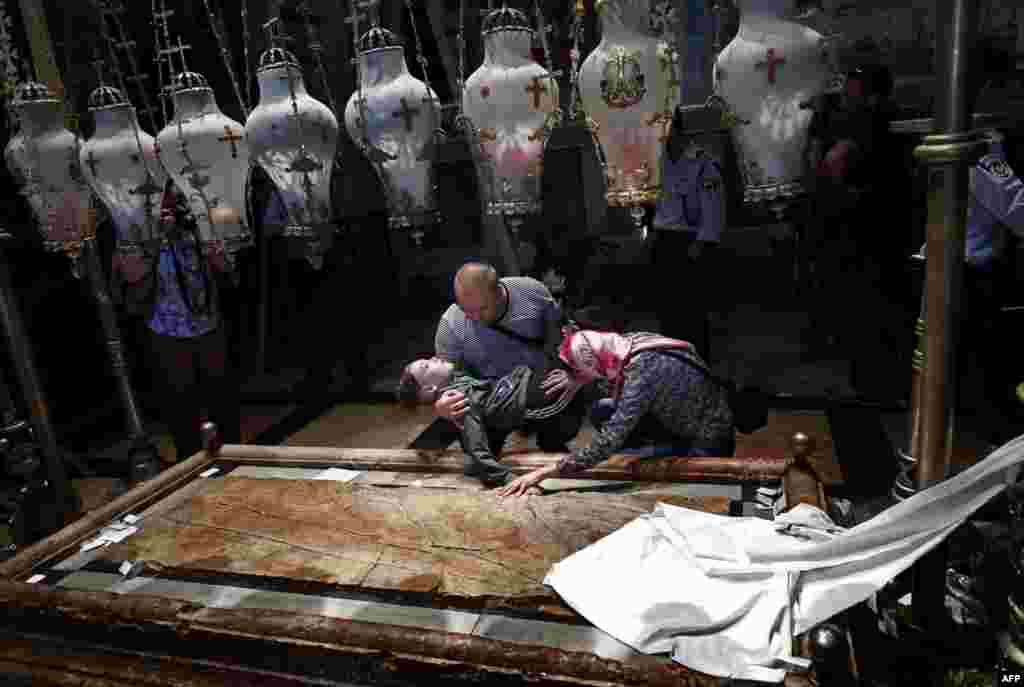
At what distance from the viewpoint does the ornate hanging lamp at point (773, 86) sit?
63.3 inches

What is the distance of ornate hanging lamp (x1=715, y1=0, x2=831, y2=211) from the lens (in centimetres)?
161

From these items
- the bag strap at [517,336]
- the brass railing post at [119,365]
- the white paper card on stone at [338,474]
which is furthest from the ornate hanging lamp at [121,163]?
the brass railing post at [119,365]

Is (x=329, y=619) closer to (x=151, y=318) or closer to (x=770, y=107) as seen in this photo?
(x=770, y=107)

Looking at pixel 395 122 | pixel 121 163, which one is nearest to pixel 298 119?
pixel 395 122

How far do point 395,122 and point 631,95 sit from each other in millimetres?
646

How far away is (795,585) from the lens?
2.00 m

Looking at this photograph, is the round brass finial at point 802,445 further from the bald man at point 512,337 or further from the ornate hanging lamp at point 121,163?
the ornate hanging lamp at point 121,163

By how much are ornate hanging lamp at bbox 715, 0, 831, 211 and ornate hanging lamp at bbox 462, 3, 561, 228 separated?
0.46m

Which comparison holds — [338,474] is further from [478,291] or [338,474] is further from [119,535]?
[478,291]

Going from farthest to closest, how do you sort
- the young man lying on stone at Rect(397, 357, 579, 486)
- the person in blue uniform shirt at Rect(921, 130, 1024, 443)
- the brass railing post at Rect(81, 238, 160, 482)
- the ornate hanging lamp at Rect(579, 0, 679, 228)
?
the brass railing post at Rect(81, 238, 160, 482) → the young man lying on stone at Rect(397, 357, 579, 486) → the person in blue uniform shirt at Rect(921, 130, 1024, 443) → the ornate hanging lamp at Rect(579, 0, 679, 228)

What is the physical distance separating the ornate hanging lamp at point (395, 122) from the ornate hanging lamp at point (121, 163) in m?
0.87

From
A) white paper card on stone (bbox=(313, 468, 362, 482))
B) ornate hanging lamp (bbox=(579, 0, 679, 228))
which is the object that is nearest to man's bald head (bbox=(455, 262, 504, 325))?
white paper card on stone (bbox=(313, 468, 362, 482))

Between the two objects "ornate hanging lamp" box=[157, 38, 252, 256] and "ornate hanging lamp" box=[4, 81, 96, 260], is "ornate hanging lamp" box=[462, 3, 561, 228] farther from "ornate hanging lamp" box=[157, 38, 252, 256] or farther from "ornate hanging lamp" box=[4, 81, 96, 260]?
"ornate hanging lamp" box=[4, 81, 96, 260]

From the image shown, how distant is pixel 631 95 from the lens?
1720mm
